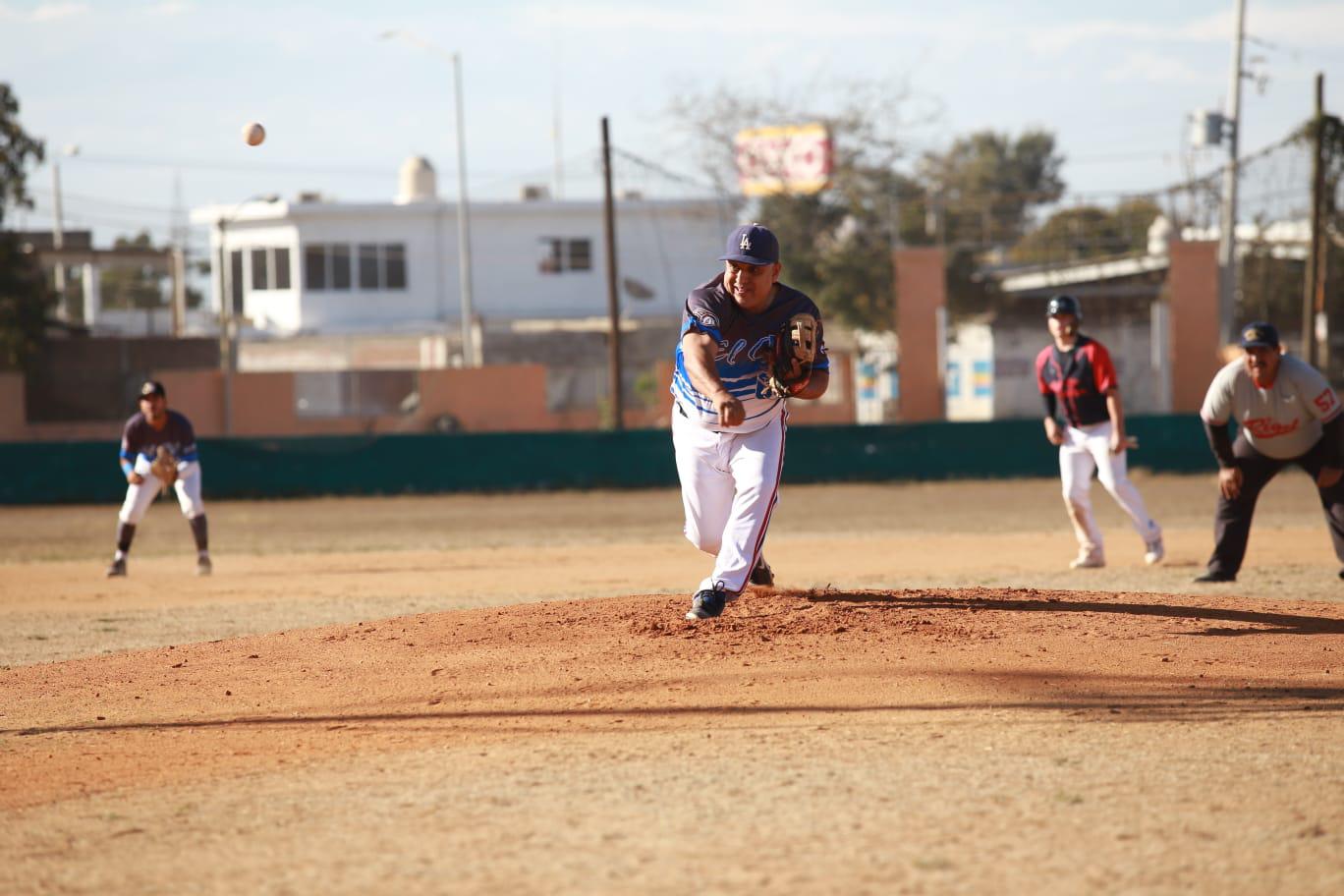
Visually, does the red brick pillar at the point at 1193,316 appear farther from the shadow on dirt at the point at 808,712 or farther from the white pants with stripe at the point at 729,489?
the shadow on dirt at the point at 808,712

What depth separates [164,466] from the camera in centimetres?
1450

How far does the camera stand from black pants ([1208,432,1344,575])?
10164 mm

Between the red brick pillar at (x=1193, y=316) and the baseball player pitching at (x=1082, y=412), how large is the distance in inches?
929

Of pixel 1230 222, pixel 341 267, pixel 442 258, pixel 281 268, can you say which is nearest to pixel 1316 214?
pixel 1230 222

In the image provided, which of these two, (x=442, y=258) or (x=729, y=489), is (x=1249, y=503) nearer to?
(x=729, y=489)

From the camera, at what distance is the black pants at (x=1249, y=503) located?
400 inches

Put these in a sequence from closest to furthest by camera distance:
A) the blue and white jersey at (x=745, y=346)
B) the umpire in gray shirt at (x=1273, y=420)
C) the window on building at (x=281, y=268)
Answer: the blue and white jersey at (x=745, y=346), the umpire in gray shirt at (x=1273, y=420), the window on building at (x=281, y=268)

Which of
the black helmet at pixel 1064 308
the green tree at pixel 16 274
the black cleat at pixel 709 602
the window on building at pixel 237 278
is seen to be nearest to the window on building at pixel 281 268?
the window on building at pixel 237 278

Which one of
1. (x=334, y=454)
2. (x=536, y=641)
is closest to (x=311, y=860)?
(x=536, y=641)

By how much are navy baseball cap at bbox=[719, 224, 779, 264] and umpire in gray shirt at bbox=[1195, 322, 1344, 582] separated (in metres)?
3.92

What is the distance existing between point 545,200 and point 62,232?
596 inches

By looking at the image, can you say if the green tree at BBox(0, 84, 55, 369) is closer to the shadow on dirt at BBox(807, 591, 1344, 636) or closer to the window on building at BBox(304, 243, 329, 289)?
the window on building at BBox(304, 243, 329, 289)

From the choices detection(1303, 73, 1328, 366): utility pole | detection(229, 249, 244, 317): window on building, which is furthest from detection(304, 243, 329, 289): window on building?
detection(1303, 73, 1328, 366): utility pole

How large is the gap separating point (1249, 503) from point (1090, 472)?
79.9 inches
